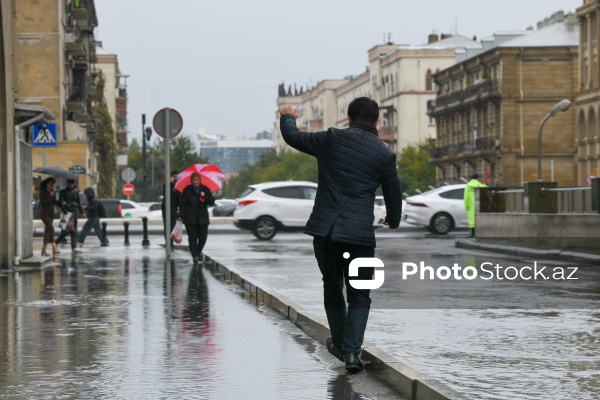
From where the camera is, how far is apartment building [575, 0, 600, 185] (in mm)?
78000

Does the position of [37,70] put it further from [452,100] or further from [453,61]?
[453,61]

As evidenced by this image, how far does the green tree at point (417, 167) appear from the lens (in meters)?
110

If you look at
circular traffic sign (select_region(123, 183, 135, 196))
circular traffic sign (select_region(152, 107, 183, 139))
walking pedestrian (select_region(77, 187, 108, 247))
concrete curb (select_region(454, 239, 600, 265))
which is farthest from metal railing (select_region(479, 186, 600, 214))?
circular traffic sign (select_region(123, 183, 135, 196))

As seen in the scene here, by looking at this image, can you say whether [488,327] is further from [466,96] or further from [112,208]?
[466,96]

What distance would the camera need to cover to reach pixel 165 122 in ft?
82.5

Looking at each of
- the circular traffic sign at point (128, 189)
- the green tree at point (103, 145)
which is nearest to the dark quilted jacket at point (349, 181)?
the circular traffic sign at point (128, 189)

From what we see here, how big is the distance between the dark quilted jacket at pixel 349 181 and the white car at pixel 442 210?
31.6 metres

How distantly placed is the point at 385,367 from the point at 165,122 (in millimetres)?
17077

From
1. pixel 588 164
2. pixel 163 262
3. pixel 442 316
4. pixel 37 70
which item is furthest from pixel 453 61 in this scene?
pixel 442 316

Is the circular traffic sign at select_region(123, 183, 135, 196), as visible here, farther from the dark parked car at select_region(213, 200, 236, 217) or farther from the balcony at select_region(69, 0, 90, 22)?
the balcony at select_region(69, 0, 90, 22)

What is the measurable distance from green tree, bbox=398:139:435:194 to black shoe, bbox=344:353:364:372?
100977mm

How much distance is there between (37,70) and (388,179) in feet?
170

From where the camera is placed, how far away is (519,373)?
27.5ft

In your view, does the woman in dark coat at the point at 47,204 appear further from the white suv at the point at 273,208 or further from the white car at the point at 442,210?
the white car at the point at 442,210
